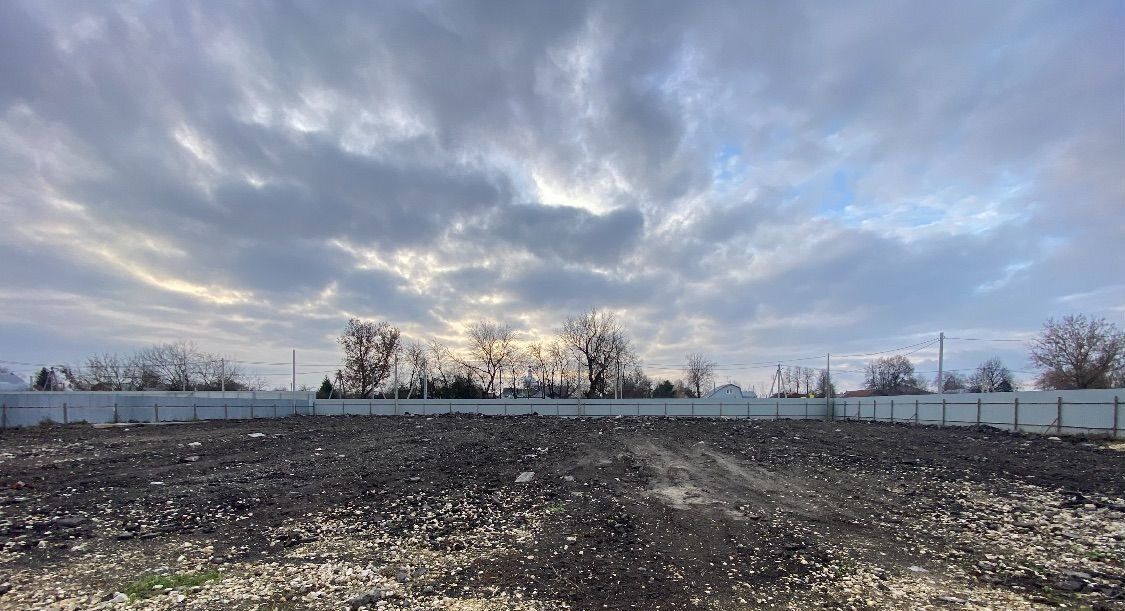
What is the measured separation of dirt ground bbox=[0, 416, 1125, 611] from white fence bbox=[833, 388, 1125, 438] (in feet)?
31.2

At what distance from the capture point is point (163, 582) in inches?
224

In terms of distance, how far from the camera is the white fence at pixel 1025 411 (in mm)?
20109

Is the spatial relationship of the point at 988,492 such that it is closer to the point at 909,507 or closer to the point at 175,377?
the point at 909,507

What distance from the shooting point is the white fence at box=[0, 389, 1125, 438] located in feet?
72.3

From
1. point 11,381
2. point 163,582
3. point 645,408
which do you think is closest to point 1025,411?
point 645,408

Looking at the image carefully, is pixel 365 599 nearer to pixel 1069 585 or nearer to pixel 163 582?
pixel 163 582

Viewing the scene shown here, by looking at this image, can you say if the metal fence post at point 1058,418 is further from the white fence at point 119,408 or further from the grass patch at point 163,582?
the white fence at point 119,408

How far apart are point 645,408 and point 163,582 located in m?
35.7

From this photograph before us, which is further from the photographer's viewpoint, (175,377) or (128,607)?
(175,377)

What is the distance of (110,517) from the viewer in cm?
788

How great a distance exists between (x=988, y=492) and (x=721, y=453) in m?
5.55

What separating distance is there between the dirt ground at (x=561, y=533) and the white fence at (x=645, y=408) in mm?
10997

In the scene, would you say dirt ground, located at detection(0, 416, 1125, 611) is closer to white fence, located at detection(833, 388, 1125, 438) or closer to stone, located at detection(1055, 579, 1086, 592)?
stone, located at detection(1055, 579, 1086, 592)

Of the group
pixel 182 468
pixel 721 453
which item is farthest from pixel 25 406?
pixel 721 453
